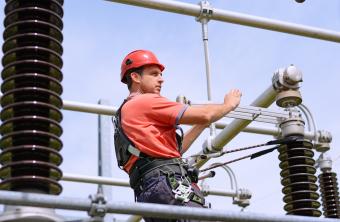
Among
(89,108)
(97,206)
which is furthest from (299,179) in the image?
(97,206)

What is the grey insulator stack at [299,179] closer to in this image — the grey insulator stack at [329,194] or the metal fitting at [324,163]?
the grey insulator stack at [329,194]

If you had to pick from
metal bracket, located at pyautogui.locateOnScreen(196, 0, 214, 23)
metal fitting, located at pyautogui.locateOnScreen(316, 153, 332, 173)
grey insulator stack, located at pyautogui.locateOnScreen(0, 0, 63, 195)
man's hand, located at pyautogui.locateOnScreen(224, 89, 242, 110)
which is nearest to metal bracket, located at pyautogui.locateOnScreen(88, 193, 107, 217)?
grey insulator stack, located at pyautogui.locateOnScreen(0, 0, 63, 195)

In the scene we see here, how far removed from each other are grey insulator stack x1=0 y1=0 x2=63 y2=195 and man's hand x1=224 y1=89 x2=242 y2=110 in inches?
59.2

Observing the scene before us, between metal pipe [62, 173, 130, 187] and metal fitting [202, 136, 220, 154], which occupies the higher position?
metal pipe [62, 173, 130, 187]

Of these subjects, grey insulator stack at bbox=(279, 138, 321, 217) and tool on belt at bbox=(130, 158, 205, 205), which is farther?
grey insulator stack at bbox=(279, 138, 321, 217)

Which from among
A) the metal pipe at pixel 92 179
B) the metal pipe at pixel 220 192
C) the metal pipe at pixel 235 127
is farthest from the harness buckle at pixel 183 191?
the metal pipe at pixel 220 192

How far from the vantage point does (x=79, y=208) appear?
2.98m

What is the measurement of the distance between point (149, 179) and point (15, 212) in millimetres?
1643

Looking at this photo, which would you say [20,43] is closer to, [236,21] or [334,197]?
[236,21]

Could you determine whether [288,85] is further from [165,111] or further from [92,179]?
[92,179]

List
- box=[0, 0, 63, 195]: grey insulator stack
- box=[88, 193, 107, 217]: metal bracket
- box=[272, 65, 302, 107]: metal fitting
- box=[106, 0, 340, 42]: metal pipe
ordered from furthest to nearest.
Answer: box=[106, 0, 340, 42]: metal pipe, box=[272, 65, 302, 107]: metal fitting, box=[0, 0, 63, 195]: grey insulator stack, box=[88, 193, 107, 217]: metal bracket

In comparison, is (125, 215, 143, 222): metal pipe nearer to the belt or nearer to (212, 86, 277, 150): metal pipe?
(212, 86, 277, 150): metal pipe

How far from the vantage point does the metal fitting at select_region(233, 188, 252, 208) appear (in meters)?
9.52

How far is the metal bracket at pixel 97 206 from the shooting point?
9.89 ft
